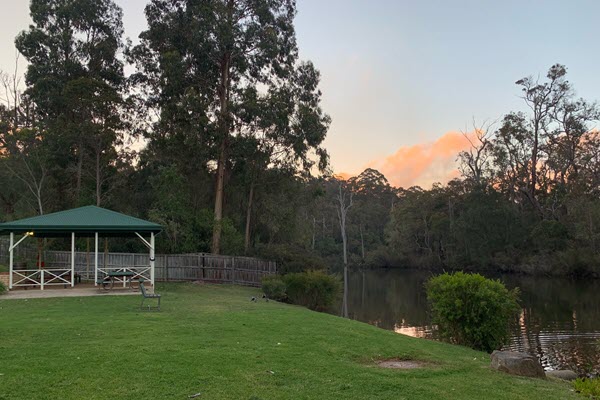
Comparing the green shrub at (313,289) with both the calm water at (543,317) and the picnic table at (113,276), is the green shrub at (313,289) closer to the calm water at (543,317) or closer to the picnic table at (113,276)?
the calm water at (543,317)

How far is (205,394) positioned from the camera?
5.37 meters

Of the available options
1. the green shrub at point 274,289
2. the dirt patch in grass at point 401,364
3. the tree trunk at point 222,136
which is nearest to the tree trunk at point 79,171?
the tree trunk at point 222,136

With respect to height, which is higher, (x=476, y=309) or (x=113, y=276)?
(x=113, y=276)

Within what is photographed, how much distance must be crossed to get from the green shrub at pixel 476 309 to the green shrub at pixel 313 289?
9.27 m

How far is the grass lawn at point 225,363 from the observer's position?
18.3ft

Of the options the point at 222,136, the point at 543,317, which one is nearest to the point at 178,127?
the point at 222,136

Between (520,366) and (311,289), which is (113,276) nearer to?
(311,289)

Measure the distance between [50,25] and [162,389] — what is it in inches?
1281

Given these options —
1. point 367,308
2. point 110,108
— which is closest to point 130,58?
point 110,108

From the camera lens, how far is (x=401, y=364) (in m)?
7.45

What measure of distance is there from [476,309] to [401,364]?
4307 millimetres

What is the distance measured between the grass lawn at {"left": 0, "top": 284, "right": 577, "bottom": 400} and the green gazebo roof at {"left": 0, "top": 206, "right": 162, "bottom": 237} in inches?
260

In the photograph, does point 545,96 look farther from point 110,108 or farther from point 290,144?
point 110,108

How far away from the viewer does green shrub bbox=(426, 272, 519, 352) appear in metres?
10.9
